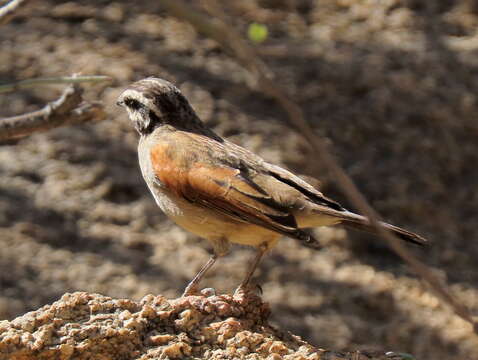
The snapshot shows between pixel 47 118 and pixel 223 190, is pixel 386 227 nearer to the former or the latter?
pixel 223 190

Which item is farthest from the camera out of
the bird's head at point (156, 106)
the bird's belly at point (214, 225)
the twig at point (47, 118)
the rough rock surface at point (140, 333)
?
the bird's head at point (156, 106)

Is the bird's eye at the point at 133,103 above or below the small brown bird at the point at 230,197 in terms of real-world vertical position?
above

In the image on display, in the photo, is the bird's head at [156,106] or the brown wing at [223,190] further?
the bird's head at [156,106]

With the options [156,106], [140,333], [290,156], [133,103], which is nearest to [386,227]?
[140,333]

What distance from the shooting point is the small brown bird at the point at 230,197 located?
509 cm

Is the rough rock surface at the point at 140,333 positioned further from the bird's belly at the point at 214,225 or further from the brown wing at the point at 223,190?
the bird's belly at the point at 214,225

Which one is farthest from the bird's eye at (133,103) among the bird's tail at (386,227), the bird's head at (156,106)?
the bird's tail at (386,227)

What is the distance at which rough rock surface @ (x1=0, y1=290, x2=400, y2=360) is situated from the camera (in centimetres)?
365

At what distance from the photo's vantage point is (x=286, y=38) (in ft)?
30.5

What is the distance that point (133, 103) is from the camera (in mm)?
6094

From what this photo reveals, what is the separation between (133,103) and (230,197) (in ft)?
4.13

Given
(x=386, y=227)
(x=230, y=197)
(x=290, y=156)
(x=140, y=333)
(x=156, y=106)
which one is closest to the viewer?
(x=140, y=333)

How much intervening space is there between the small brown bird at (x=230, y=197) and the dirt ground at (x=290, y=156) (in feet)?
6.01

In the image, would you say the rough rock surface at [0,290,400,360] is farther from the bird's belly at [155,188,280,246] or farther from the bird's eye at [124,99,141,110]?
the bird's eye at [124,99,141,110]
